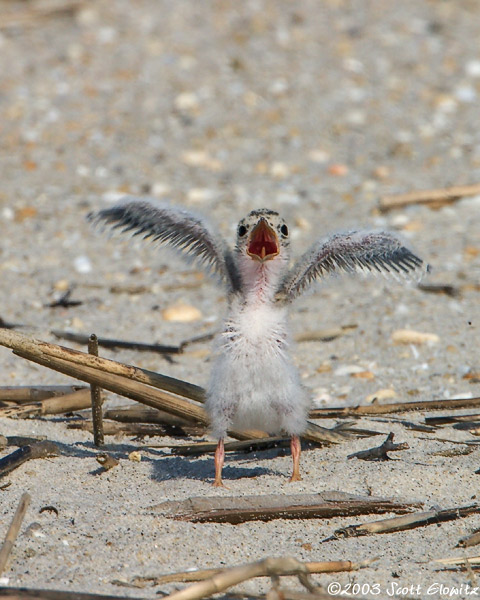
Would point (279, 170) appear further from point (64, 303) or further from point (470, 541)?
point (470, 541)

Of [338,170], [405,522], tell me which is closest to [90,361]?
[405,522]

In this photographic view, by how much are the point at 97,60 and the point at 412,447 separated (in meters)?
6.23

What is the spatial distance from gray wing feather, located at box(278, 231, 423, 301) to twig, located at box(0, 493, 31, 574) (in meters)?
1.22

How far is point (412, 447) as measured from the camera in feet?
12.3

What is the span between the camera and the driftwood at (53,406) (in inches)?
159

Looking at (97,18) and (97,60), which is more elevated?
(97,18)

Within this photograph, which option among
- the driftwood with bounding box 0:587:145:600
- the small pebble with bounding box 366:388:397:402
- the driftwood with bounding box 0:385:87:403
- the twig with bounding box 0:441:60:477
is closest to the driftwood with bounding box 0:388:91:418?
the driftwood with bounding box 0:385:87:403

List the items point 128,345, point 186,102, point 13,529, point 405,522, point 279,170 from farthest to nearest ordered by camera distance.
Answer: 1. point 186,102
2. point 279,170
3. point 128,345
4. point 405,522
5. point 13,529

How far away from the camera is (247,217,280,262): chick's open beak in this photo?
348cm

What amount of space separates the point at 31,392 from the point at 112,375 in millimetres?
754

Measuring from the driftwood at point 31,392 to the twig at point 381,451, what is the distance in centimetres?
133

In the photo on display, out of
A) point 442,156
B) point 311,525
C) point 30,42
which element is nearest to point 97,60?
point 30,42

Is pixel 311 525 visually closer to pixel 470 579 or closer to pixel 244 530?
pixel 244 530

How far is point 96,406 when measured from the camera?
3744 mm
